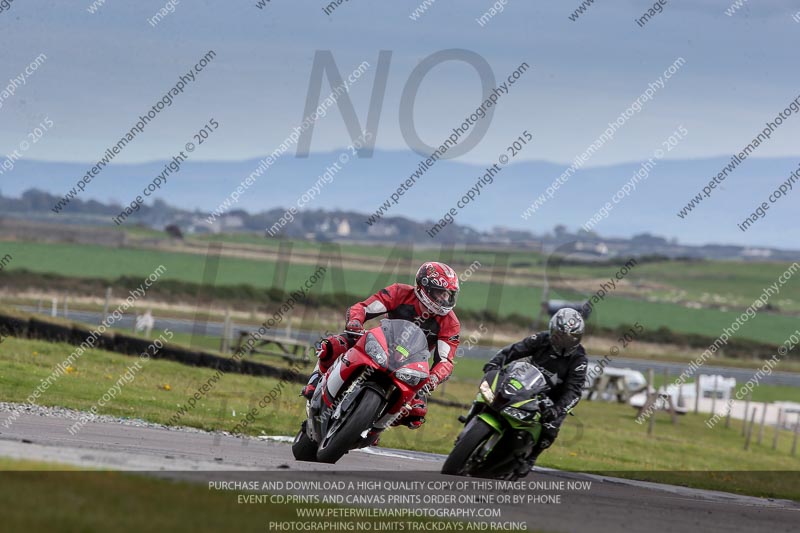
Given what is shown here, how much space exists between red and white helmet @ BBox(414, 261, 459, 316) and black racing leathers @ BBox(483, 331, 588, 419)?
4.52 feet

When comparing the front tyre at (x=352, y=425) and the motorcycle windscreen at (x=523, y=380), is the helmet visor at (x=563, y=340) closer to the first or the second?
the motorcycle windscreen at (x=523, y=380)

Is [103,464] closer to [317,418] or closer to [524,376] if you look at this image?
[317,418]

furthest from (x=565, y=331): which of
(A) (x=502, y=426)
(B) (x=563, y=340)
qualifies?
(A) (x=502, y=426)

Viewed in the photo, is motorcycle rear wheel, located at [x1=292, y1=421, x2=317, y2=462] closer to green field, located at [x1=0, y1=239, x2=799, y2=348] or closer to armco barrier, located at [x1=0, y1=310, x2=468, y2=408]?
armco barrier, located at [x1=0, y1=310, x2=468, y2=408]

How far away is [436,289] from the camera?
1330 cm

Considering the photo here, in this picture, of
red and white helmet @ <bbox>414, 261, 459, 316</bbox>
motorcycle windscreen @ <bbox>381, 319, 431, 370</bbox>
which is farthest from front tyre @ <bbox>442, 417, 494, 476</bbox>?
red and white helmet @ <bbox>414, 261, 459, 316</bbox>

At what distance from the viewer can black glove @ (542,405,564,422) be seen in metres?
13.9

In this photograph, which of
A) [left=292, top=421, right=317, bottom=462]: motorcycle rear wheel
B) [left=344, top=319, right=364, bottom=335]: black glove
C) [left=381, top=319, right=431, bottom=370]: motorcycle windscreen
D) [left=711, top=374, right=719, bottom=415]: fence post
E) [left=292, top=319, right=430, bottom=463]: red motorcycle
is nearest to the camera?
[left=292, top=319, right=430, bottom=463]: red motorcycle

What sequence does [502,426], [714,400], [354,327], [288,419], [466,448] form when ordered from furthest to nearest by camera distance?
[714,400] < [288,419] < [502,426] < [466,448] < [354,327]

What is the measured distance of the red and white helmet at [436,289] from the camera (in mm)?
13297

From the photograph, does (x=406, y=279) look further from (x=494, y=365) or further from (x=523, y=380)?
(x=523, y=380)

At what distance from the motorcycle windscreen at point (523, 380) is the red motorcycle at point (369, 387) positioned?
152 cm

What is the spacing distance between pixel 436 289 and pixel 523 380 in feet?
5.21

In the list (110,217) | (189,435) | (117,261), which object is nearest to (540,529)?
(189,435)
